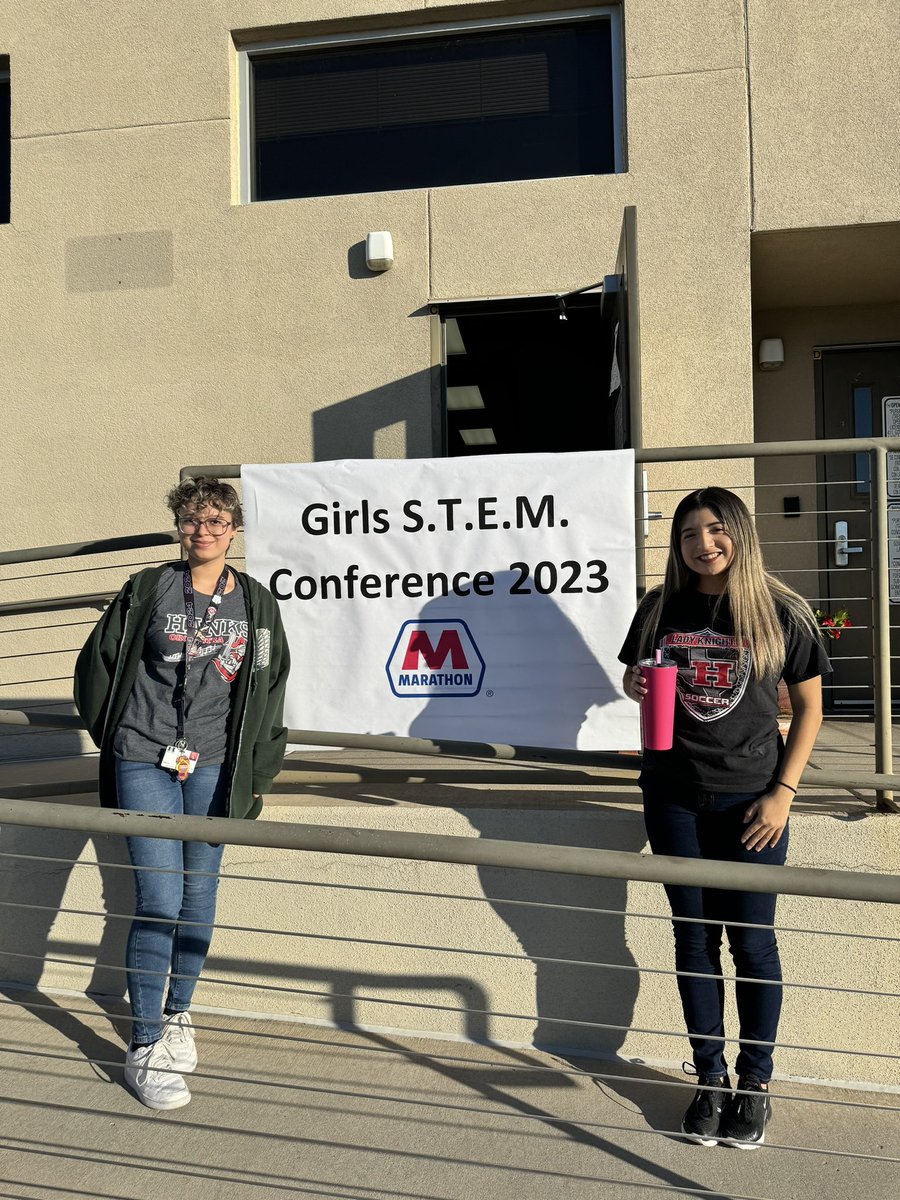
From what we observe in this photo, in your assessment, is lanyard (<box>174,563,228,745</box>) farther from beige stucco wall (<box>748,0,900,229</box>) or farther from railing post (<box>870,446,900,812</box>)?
beige stucco wall (<box>748,0,900,229</box>)

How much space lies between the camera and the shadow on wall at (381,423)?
5738 mm

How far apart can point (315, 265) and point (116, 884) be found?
376 cm

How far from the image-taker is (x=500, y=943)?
11.4ft

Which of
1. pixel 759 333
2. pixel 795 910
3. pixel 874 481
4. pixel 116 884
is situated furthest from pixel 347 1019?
pixel 759 333

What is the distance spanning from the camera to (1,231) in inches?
243

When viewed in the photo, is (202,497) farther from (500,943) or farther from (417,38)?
(417,38)

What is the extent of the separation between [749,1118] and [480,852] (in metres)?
1.66

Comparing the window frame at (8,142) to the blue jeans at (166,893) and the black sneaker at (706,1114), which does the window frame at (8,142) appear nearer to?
the blue jeans at (166,893)

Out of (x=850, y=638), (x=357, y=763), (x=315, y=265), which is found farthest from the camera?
(x=850, y=638)

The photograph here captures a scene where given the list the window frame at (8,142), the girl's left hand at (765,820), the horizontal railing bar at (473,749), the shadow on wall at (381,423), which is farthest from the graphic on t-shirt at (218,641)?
the window frame at (8,142)

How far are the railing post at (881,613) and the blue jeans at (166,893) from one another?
87.9 inches

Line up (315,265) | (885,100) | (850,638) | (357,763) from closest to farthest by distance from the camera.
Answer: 1. (357,763)
2. (885,100)
3. (315,265)
4. (850,638)

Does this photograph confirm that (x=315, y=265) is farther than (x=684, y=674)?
Yes

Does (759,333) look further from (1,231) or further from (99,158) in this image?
(1,231)
